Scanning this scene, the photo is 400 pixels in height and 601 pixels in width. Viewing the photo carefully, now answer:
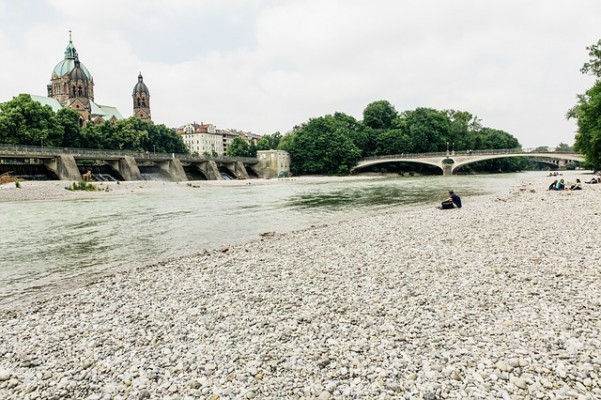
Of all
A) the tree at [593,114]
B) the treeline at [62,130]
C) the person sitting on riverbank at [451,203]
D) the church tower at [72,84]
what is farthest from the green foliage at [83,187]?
the church tower at [72,84]

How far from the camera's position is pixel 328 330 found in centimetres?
556

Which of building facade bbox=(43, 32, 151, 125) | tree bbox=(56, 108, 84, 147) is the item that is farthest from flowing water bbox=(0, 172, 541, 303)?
building facade bbox=(43, 32, 151, 125)

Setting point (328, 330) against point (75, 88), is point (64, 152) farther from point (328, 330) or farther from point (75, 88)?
point (75, 88)

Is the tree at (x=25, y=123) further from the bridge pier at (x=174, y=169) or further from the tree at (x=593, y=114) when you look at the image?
the tree at (x=593, y=114)

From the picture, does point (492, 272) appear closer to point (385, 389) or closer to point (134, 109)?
point (385, 389)

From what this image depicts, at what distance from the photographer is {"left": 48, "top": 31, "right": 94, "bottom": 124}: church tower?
346 feet

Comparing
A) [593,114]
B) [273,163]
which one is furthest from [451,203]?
[273,163]

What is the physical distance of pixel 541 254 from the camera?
358 inches

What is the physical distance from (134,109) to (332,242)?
136 meters

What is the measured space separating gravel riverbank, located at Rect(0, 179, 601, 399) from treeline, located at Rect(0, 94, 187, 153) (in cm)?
6278

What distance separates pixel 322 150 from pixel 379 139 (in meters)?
18.3

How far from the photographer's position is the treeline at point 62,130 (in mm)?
57312

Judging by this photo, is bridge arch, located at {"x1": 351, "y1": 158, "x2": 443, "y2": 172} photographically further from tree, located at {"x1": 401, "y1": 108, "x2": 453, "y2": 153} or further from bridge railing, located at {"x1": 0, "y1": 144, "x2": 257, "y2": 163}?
bridge railing, located at {"x1": 0, "y1": 144, "x2": 257, "y2": 163}

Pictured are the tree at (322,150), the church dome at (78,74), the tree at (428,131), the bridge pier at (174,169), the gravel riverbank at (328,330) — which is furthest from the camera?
the church dome at (78,74)
